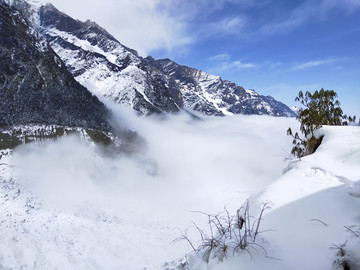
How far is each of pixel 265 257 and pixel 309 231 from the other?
1295 mm

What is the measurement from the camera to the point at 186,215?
187ft

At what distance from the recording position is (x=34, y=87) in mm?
157500

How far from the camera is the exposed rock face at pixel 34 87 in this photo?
5463 inches

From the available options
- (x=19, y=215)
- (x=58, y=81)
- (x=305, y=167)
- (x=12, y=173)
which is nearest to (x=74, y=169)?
(x=12, y=173)

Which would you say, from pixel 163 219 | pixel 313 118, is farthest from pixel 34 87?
pixel 313 118

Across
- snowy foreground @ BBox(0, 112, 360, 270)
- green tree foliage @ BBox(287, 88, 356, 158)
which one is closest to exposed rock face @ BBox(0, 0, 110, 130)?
snowy foreground @ BBox(0, 112, 360, 270)

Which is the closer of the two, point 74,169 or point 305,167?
point 305,167

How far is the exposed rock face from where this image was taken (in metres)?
139

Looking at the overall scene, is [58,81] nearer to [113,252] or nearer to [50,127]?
[50,127]

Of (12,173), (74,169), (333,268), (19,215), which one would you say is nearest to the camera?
(333,268)

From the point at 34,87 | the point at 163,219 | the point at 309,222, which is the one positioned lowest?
the point at 163,219

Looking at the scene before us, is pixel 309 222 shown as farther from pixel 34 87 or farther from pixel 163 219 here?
pixel 34 87

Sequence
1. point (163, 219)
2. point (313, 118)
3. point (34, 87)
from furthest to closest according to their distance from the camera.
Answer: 1. point (34, 87)
2. point (163, 219)
3. point (313, 118)

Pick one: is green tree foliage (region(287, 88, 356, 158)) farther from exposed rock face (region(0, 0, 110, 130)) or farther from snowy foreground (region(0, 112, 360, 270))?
exposed rock face (region(0, 0, 110, 130))
